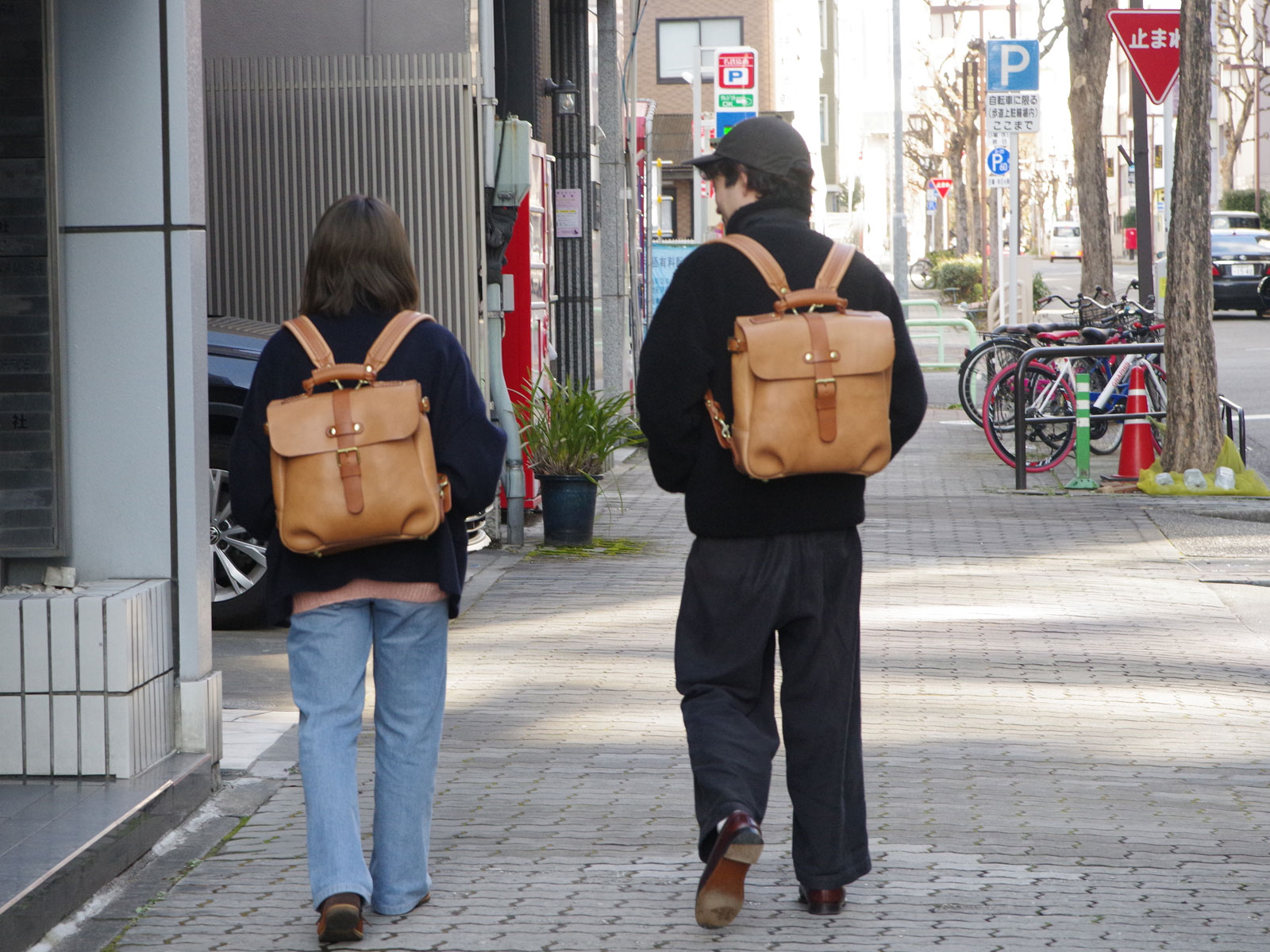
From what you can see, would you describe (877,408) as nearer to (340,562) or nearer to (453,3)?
(340,562)

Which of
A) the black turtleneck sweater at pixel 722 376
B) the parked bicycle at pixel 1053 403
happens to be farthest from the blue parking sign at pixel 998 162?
the black turtleneck sweater at pixel 722 376

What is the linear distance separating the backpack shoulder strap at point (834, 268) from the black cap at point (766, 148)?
213 millimetres

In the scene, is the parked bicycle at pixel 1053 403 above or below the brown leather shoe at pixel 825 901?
above

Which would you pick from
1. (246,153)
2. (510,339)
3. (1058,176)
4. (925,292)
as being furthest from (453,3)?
(1058,176)

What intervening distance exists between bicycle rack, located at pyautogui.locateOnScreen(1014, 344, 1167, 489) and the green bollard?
0.72 feet

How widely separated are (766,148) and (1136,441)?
9.76m

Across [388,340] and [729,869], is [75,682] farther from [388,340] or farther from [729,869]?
[729,869]

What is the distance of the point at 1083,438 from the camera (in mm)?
12852

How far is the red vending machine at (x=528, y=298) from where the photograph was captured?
1095 cm

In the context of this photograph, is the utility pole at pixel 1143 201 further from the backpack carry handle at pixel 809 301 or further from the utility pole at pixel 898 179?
the backpack carry handle at pixel 809 301

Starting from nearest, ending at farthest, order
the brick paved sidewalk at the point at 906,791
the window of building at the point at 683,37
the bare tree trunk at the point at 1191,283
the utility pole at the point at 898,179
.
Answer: the brick paved sidewalk at the point at 906,791 → the bare tree trunk at the point at 1191,283 → the utility pole at the point at 898,179 → the window of building at the point at 683,37

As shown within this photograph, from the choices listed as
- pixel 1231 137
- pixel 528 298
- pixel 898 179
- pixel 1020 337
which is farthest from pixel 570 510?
pixel 1231 137

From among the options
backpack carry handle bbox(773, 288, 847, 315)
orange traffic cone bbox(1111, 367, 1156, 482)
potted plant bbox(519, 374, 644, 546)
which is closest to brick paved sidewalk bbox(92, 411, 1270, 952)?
potted plant bbox(519, 374, 644, 546)

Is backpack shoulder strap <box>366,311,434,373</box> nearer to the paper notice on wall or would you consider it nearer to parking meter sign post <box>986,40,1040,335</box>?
the paper notice on wall
